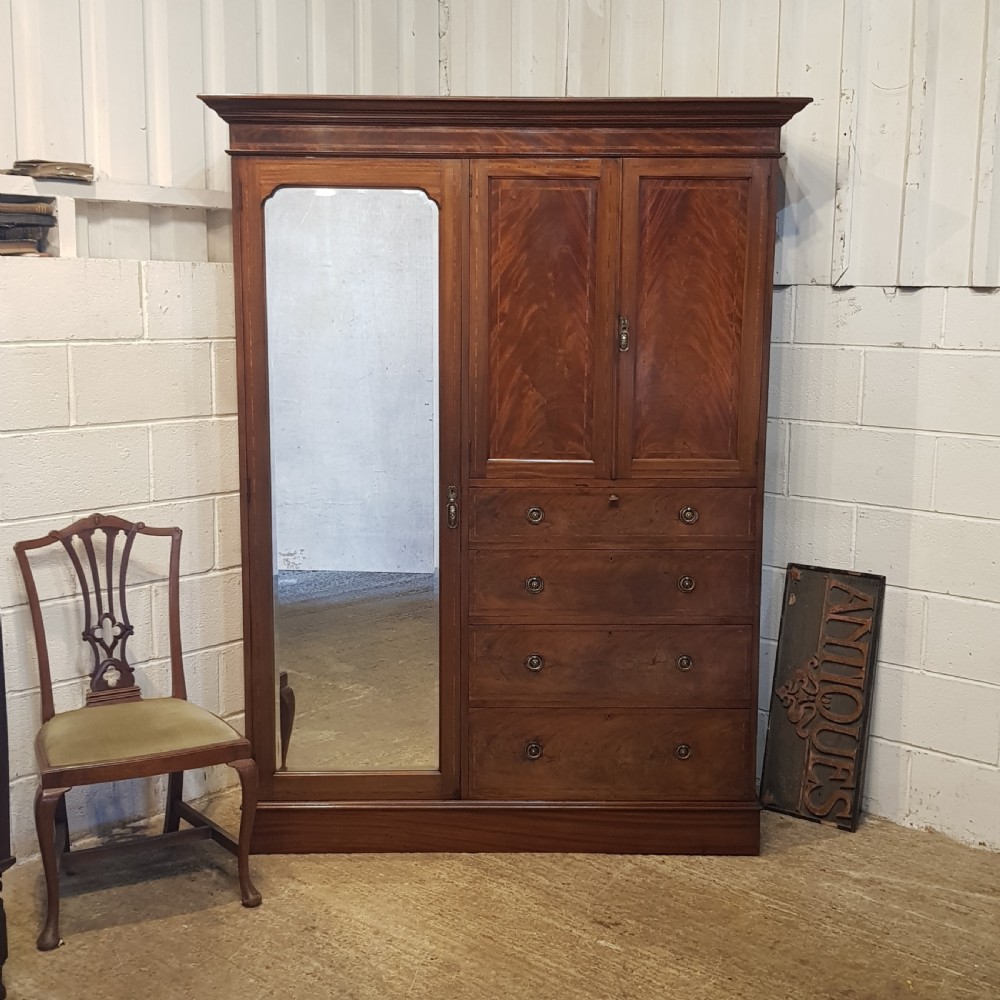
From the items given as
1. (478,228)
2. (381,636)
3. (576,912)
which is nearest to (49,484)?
(381,636)

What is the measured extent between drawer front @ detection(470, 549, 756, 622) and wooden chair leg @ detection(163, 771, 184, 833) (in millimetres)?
898

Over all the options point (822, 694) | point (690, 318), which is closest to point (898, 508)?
point (822, 694)

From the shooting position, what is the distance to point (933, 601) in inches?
127

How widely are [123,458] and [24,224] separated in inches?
25.2

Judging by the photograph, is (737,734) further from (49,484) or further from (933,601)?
(49,484)

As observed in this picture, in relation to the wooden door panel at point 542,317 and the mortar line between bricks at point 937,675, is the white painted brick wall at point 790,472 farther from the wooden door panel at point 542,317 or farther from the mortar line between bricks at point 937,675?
the wooden door panel at point 542,317

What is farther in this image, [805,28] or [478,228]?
[805,28]

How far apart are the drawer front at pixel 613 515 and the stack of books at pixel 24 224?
125cm

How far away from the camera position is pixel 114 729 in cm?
277

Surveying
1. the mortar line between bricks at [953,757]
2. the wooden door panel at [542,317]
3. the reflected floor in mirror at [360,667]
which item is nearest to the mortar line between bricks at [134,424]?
the reflected floor in mirror at [360,667]

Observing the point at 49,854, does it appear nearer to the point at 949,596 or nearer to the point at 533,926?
the point at 533,926

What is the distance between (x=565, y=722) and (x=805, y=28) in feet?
6.52

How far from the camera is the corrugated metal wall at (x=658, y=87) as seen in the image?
9.78 ft

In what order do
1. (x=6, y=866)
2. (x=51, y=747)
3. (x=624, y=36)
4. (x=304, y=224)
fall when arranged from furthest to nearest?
(x=624, y=36) < (x=304, y=224) < (x=51, y=747) < (x=6, y=866)
